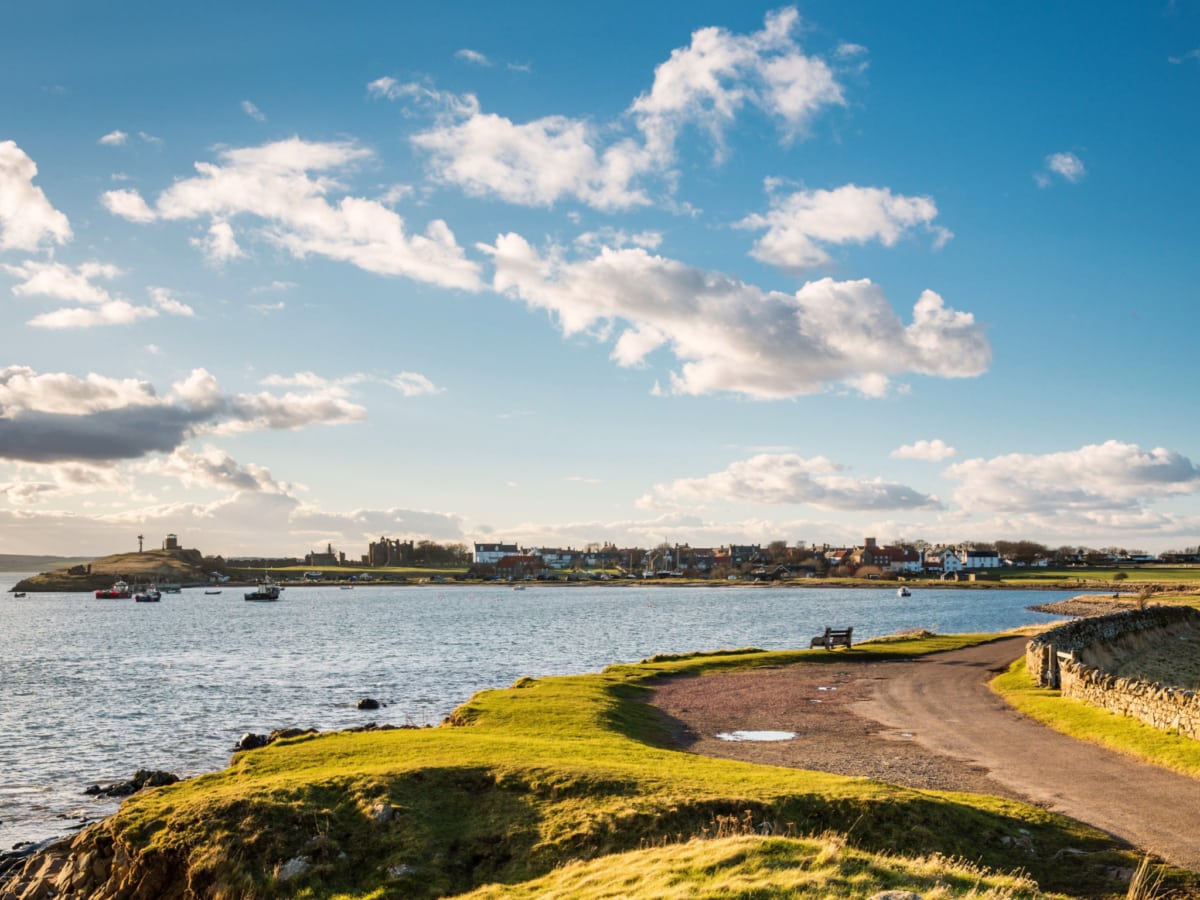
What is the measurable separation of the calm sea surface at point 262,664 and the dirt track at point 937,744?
17309 millimetres

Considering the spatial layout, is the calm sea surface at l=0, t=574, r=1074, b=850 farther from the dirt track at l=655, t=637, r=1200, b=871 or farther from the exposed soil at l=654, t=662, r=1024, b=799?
the dirt track at l=655, t=637, r=1200, b=871

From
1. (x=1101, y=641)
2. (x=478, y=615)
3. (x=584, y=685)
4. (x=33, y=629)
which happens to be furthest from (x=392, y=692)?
(x=33, y=629)

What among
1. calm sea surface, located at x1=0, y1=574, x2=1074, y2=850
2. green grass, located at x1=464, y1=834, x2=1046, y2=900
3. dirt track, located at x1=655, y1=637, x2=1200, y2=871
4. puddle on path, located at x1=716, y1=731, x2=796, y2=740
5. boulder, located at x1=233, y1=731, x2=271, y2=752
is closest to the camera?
green grass, located at x1=464, y1=834, x2=1046, y2=900

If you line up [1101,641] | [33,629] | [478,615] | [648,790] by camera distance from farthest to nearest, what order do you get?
1. [478,615]
2. [33,629]
3. [1101,641]
4. [648,790]

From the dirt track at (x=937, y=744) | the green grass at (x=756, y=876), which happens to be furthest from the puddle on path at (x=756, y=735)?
the green grass at (x=756, y=876)

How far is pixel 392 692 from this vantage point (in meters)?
59.3

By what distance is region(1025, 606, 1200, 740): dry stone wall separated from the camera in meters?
30.8

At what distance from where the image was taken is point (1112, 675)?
5012cm

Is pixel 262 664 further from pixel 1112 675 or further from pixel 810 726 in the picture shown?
pixel 1112 675

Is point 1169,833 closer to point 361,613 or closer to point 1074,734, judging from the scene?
point 1074,734

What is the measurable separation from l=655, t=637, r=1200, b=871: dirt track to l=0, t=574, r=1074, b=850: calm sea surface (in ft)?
56.8

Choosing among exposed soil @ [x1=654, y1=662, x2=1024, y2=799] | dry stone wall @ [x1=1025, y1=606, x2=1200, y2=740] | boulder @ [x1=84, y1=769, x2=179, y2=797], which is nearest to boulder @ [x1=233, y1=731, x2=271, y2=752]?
boulder @ [x1=84, y1=769, x2=179, y2=797]

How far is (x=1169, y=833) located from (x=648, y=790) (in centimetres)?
1168

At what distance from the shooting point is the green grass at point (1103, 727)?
2748 cm
